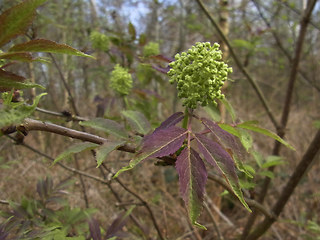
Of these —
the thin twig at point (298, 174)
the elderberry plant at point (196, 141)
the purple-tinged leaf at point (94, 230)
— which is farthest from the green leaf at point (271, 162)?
the purple-tinged leaf at point (94, 230)

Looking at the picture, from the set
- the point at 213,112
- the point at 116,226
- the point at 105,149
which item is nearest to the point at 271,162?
the point at 213,112

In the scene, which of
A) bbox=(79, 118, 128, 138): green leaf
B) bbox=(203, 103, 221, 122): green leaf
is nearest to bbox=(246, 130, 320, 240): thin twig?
bbox=(203, 103, 221, 122): green leaf

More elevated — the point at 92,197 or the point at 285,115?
the point at 285,115

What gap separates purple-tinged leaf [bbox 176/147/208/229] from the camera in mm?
697

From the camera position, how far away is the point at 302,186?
16.8 ft

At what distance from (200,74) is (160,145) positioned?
301mm

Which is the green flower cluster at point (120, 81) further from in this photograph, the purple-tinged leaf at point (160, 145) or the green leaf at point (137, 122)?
the purple-tinged leaf at point (160, 145)

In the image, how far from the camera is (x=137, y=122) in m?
1.23

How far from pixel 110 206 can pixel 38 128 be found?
3212 mm

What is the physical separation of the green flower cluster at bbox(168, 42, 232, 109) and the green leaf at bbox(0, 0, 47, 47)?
49cm

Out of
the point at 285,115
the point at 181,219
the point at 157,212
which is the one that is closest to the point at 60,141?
the point at 157,212

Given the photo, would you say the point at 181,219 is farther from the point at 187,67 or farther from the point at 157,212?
the point at 187,67

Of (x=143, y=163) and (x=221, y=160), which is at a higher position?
(x=221, y=160)

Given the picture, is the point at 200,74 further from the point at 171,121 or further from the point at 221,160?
the point at 221,160
